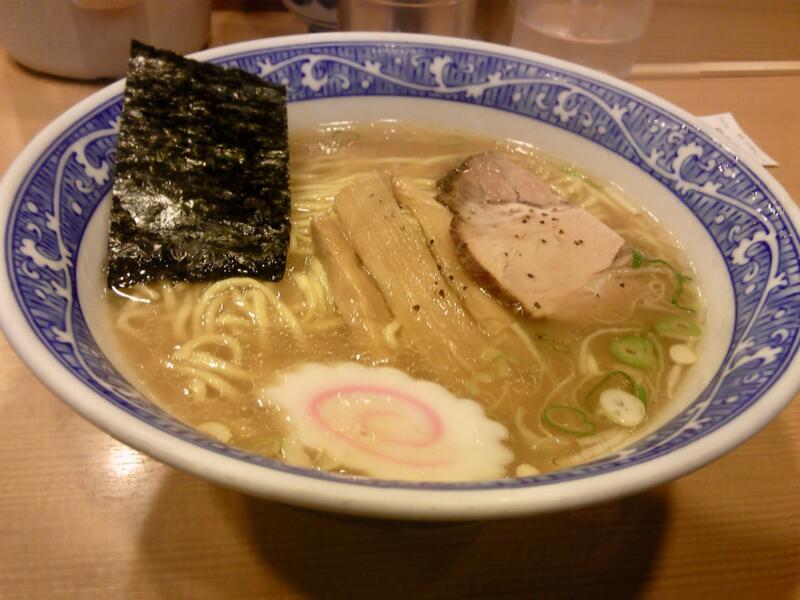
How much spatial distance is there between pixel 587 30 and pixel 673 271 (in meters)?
1.58

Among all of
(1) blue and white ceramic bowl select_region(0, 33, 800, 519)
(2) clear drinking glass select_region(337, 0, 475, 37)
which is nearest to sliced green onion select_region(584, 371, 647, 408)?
(1) blue and white ceramic bowl select_region(0, 33, 800, 519)

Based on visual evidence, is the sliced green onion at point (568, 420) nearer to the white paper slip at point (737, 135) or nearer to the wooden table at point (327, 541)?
the wooden table at point (327, 541)

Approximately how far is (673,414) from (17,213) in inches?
46.7

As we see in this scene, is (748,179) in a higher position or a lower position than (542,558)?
higher

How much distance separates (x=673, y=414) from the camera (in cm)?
113

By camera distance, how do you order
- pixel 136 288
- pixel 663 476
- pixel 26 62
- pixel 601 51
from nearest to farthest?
pixel 663 476 < pixel 136 288 < pixel 26 62 < pixel 601 51

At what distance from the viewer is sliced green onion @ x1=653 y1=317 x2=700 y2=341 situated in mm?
1454

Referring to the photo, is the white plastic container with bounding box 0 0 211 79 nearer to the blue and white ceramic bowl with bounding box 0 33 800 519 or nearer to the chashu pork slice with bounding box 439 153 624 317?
the blue and white ceramic bowl with bounding box 0 33 800 519

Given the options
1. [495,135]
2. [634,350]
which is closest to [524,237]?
[634,350]

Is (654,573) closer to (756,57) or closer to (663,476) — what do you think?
(663,476)

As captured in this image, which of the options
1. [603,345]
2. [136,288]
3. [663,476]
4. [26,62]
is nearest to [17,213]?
[136,288]

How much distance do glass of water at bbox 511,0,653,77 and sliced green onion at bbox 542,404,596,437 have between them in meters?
1.90

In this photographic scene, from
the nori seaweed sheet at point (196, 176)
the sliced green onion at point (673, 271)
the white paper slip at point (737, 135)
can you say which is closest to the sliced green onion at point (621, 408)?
the sliced green onion at point (673, 271)

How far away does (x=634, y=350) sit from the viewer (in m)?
1.45
